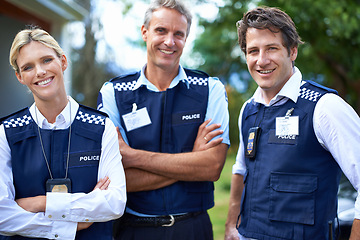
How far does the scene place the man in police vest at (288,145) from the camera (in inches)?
85.7

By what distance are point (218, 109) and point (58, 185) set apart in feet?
4.09

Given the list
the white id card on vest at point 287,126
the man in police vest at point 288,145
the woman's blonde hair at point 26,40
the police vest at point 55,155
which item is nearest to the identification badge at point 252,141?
the man in police vest at point 288,145

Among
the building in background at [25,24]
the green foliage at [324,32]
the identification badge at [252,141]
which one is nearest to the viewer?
the identification badge at [252,141]

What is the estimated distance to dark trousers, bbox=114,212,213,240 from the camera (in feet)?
8.64

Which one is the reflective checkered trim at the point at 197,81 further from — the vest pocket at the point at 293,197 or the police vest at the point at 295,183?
the vest pocket at the point at 293,197

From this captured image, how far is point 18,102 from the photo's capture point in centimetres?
757

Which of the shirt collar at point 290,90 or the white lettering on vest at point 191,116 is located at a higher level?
the shirt collar at point 290,90

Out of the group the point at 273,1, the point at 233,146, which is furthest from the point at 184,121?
the point at 233,146

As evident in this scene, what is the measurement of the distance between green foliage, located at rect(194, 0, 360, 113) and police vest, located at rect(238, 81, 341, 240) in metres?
4.38

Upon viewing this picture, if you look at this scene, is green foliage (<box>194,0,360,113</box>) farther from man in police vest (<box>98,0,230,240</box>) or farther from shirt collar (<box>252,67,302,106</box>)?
shirt collar (<box>252,67,302,106</box>)

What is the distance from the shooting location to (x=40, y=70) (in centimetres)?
226

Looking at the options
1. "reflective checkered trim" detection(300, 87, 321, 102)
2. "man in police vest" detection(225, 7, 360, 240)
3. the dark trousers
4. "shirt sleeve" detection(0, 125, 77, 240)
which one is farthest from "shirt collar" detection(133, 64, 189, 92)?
"shirt sleeve" detection(0, 125, 77, 240)

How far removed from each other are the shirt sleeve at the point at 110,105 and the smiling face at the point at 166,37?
391 millimetres

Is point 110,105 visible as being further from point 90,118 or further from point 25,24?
point 25,24
